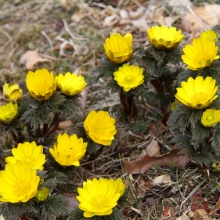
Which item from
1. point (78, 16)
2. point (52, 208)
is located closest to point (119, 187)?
point (52, 208)

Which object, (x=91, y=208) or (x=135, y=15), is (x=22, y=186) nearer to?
(x=91, y=208)

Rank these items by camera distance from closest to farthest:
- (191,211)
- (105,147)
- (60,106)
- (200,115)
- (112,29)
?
(200,115), (191,211), (60,106), (105,147), (112,29)

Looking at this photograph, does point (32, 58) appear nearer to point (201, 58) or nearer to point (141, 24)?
point (141, 24)

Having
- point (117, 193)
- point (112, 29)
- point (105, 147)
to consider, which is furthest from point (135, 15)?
point (117, 193)

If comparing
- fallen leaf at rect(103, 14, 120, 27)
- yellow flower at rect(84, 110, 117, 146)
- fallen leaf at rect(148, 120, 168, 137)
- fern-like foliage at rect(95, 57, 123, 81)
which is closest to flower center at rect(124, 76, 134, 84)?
fern-like foliage at rect(95, 57, 123, 81)

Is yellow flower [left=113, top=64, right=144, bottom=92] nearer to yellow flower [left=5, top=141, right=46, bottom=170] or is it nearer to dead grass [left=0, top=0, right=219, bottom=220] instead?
dead grass [left=0, top=0, right=219, bottom=220]

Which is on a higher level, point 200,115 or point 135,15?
point 200,115
